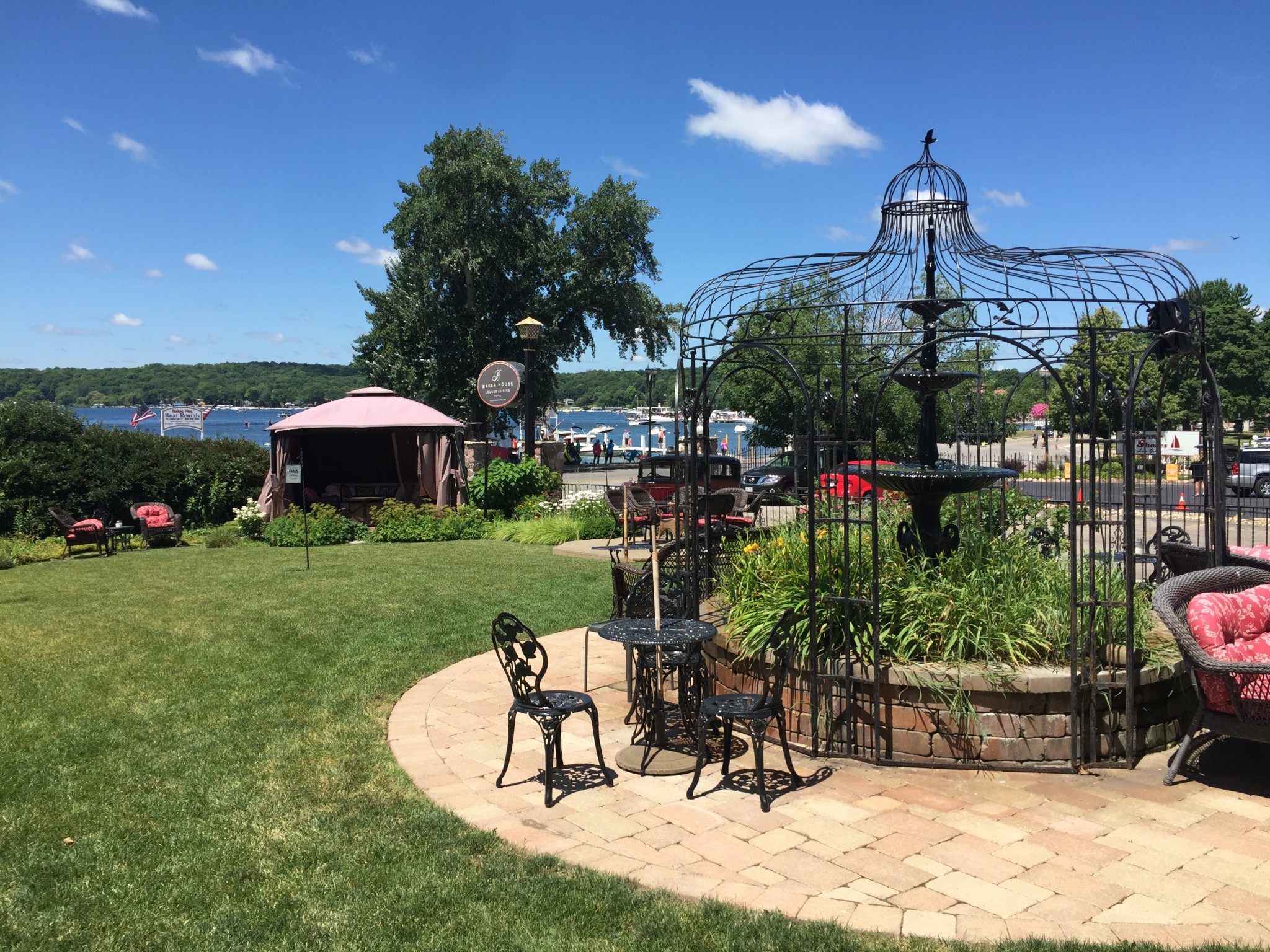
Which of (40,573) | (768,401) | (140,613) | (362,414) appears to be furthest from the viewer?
(768,401)

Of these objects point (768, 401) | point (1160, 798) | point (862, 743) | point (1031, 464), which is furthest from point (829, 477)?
point (1031, 464)

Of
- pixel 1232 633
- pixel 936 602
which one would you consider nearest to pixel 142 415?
pixel 936 602

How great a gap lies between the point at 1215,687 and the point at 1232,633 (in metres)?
0.58

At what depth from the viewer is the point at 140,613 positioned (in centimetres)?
962

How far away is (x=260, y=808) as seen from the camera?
4.63 metres

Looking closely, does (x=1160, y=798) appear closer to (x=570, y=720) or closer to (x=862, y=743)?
(x=862, y=743)

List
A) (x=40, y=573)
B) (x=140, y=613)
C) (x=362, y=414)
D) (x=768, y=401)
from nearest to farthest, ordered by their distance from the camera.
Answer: (x=140, y=613) → (x=40, y=573) → (x=362, y=414) → (x=768, y=401)

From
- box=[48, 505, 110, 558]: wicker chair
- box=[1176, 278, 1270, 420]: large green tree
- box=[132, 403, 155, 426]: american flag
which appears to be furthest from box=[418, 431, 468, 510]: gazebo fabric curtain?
box=[1176, 278, 1270, 420]: large green tree

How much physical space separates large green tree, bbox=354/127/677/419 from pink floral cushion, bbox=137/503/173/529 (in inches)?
749

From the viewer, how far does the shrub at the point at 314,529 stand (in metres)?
16.0

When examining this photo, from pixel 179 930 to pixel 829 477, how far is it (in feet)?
12.7

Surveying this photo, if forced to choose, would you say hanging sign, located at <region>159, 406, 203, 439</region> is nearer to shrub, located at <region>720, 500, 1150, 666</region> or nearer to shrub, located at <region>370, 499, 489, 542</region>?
shrub, located at <region>370, 499, 489, 542</region>

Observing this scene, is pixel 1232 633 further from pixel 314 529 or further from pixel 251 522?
pixel 251 522

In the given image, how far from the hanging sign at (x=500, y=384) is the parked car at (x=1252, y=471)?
17035mm
